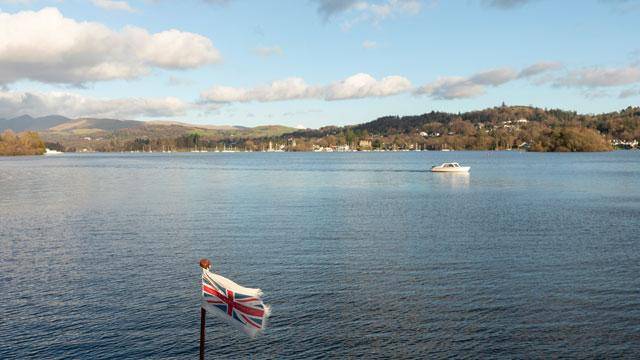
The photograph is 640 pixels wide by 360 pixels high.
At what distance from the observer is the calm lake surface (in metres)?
32.7

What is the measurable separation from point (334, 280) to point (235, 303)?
2298cm

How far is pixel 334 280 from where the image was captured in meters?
45.2

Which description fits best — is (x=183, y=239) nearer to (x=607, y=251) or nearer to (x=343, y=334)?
(x=343, y=334)

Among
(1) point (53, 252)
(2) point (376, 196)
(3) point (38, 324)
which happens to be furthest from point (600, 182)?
(3) point (38, 324)

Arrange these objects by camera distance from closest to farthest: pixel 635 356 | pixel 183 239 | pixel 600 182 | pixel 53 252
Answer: pixel 635 356 → pixel 53 252 → pixel 183 239 → pixel 600 182

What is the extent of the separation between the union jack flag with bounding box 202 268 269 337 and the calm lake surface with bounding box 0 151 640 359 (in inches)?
337

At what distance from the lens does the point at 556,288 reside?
42.8 metres

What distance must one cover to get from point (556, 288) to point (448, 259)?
37.2 ft

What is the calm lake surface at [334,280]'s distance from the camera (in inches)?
1287

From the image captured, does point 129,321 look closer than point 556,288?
Yes

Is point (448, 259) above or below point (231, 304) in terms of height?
below

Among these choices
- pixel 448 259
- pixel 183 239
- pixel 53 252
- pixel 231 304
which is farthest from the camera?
pixel 183 239

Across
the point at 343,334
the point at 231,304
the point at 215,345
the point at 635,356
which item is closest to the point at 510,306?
the point at 635,356

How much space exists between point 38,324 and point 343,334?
18445 mm
